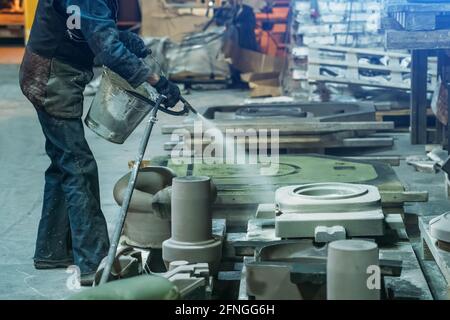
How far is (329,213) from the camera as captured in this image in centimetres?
396

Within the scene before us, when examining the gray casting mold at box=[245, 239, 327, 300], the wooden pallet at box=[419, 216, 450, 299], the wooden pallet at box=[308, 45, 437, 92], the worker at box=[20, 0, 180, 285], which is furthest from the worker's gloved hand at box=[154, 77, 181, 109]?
the wooden pallet at box=[308, 45, 437, 92]

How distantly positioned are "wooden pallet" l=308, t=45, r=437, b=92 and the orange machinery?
14.5 ft

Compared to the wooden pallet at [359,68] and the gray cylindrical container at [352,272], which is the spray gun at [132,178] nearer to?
the gray cylindrical container at [352,272]

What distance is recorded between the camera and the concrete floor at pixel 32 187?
14.4ft

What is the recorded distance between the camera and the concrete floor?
4.38 m

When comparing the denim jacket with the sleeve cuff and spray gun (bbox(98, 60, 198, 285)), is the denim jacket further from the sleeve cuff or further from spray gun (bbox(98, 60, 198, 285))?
spray gun (bbox(98, 60, 198, 285))

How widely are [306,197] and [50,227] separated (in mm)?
1462

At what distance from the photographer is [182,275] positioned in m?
3.48

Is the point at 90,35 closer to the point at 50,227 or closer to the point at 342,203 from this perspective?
the point at 50,227

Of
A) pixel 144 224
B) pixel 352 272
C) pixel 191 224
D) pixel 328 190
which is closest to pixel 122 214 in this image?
pixel 191 224

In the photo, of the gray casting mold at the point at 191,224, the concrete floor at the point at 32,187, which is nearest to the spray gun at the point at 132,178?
the gray casting mold at the point at 191,224

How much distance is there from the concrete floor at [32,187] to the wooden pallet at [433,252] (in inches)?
4.8

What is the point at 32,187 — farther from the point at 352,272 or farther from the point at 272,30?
the point at 272,30

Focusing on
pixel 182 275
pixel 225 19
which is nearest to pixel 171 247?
pixel 182 275
